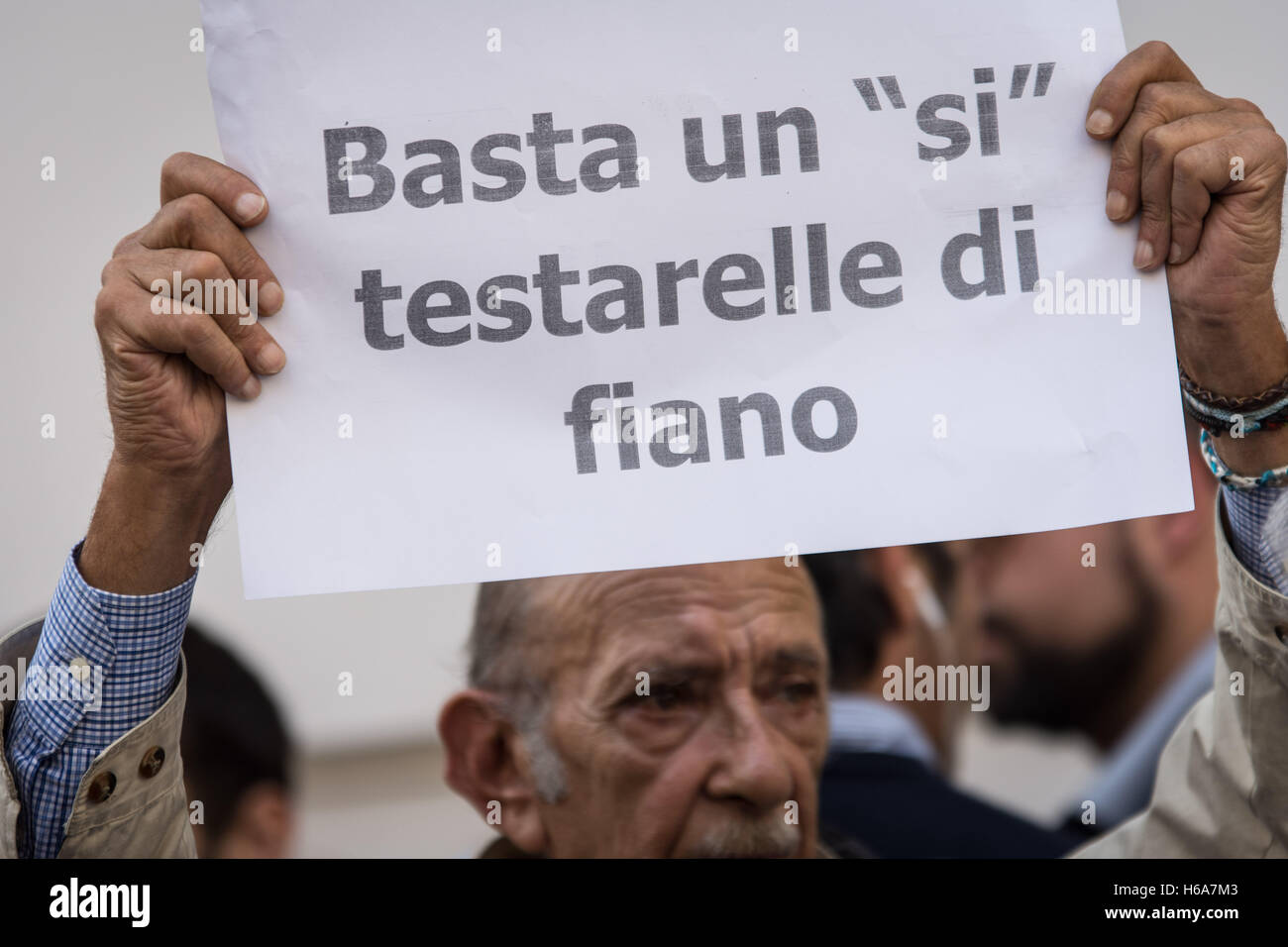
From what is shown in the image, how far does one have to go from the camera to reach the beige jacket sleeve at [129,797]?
1.52 m

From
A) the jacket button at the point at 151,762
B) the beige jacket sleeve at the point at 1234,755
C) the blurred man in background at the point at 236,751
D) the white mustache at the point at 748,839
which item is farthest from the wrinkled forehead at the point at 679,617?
the blurred man in background at the point at 236,751

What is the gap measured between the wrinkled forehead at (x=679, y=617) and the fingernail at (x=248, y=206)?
0.89 meters

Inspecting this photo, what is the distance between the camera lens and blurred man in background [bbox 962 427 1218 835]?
3.67 meters

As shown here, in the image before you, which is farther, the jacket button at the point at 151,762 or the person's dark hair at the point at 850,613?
the person's dark hair at the point at 850,613

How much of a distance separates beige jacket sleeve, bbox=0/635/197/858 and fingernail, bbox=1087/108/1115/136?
1.49 metres

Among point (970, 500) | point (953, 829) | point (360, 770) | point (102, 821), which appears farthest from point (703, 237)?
point (360, 770)

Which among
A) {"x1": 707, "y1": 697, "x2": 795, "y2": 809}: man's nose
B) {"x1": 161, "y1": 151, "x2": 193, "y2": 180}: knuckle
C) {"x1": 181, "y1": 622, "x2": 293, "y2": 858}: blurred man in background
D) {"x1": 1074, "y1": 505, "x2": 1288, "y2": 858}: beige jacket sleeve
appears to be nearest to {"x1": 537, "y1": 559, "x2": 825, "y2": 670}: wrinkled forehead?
{"x1": 707, "y1": 697, "x2": 795, "y2": 809}: man's nose

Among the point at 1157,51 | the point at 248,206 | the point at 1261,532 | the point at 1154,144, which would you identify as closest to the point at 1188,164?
the point at 1154,144

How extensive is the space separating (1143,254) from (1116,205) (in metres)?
0.07

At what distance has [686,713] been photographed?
2.00m

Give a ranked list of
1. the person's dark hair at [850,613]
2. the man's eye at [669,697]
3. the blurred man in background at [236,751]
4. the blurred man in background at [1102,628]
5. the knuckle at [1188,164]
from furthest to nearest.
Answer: the blurred man in background at [1102,628]
the blurred man in background at [236,751]
the person's dark hair at [850,613]
the man's eye at [669,697]
the knuckle at [1188,164]

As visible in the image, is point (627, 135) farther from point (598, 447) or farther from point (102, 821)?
point (102, 821)

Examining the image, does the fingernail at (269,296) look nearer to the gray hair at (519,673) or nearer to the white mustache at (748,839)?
the gray hair at (519,673)

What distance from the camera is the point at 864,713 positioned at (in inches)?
118
